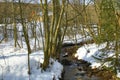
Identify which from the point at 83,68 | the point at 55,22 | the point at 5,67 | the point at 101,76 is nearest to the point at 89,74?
the point at 101,76

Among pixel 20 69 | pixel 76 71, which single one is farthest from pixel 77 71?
pixel 20 69

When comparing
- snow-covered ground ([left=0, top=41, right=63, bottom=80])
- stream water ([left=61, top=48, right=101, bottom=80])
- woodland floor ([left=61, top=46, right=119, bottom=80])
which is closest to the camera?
snow-covered ground ([left=0, top=41, right=63, bottom=80])

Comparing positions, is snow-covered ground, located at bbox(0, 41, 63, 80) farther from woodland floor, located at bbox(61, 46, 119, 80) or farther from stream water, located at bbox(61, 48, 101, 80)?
woodland floor, located at bbox(61, 46, 119, 80)

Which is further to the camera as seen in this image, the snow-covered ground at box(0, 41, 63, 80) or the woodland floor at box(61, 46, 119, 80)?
the woodland floor at box(61, 46, 119, 80)

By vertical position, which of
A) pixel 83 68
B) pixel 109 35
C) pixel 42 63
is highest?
pixel 109 35

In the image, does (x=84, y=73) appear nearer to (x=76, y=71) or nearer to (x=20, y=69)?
(x=76, y=71)

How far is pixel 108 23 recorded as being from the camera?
12930 mm

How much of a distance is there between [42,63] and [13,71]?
273cm

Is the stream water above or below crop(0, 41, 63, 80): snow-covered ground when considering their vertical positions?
below

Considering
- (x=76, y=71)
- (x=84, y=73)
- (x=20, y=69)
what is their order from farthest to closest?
(x=76, y=71) < (x=84, y=73) < (x=20, y=69)

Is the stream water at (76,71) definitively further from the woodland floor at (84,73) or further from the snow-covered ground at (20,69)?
the snow-covered ground at (20,69)

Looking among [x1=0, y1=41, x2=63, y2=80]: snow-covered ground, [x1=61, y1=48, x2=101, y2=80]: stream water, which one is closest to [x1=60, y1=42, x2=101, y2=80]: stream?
[x1=61, y1=48, x2=101, y2=80]: stream water

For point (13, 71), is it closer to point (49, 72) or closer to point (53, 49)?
point (49, 72)

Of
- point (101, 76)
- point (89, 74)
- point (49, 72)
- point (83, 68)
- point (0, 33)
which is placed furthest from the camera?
point (0, 33)
